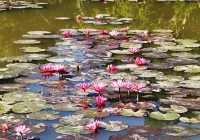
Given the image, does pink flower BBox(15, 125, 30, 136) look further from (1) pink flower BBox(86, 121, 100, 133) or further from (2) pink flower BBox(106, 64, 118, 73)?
(2) pink flower BBox(106, 64, 118, 73)

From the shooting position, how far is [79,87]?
13.1 ft

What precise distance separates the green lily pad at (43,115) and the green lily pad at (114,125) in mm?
372

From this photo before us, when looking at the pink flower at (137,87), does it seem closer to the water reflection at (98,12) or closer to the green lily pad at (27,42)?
the water reflection at (98,12)

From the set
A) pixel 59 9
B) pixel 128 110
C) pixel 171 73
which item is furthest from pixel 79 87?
pixel 59 9

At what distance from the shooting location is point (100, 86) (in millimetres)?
3723

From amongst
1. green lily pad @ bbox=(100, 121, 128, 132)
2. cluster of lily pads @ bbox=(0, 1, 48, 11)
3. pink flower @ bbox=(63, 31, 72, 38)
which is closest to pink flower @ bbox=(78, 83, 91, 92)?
green lily pad @ bbox=(100, 121, 128, 132)

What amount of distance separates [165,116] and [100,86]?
1.94 feet

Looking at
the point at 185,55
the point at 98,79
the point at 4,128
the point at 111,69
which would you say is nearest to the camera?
the point at 4,128

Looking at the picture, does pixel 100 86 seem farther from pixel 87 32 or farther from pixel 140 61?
pixel 87 32

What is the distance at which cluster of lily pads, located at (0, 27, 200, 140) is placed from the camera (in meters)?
3.28

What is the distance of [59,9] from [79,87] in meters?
4.83

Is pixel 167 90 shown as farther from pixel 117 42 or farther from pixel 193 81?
pixel 117 42

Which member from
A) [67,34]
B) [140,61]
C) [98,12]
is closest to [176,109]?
[140,61]

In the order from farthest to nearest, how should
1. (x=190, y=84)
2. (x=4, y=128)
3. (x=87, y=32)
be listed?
(x=87, y=32) < (x=190, y=84) < (x=4, y=128)
